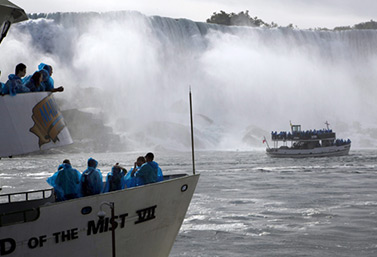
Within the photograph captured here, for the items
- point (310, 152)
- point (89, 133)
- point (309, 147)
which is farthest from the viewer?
point (89, 133)

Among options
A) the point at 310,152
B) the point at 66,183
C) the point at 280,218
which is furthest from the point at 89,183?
the point at 310,152

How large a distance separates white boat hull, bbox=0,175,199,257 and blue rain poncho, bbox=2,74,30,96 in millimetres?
2033

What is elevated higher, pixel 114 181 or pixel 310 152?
pixel 114 181

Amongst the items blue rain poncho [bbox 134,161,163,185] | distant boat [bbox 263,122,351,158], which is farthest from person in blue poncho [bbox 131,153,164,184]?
distant boat [bbox 263,122,351,158]

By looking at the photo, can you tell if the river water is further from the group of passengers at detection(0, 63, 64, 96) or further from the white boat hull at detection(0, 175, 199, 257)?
the group of passengers at detection(0, 63, 64, 96)

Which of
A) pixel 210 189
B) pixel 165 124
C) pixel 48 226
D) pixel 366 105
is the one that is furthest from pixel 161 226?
pixel 366 105

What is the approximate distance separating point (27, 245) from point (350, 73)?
10957 cm

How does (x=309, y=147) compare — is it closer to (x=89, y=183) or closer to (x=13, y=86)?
(x=89, y=183)

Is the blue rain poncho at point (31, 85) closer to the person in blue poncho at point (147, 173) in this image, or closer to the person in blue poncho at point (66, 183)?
the person in blue poncho at point (66, 183)

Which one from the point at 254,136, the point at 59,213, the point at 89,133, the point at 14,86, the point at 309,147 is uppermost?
the point at 14,86

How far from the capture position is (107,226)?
10938 mm

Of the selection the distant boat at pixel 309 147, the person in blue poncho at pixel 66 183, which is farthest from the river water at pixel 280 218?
the distant boat at pixel 309 147

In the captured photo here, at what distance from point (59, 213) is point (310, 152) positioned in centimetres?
6093

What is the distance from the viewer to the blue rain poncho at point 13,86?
10.2m
